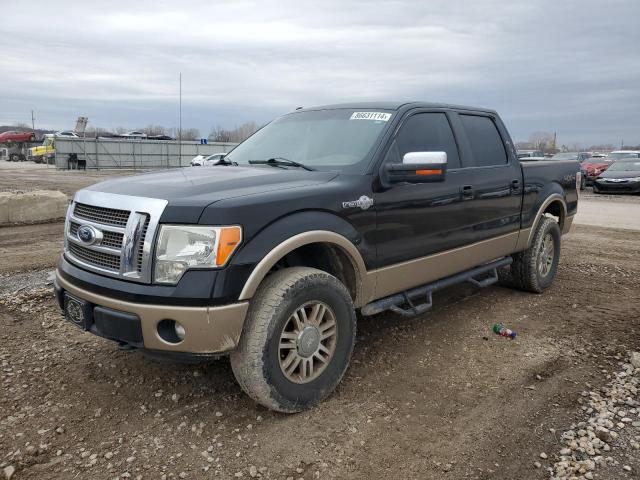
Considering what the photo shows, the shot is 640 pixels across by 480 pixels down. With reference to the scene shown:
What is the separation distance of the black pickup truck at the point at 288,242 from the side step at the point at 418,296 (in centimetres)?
2

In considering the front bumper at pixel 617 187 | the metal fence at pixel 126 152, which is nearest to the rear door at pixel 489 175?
the front bumper at pixel 617 187

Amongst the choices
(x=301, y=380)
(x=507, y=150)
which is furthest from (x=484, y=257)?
(x=301, y=380)

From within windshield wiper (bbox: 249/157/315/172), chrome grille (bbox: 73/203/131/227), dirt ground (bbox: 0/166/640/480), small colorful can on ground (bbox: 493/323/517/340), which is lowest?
dirt ground (bbox: 0/166/640/480)

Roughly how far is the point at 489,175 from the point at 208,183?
9.18ft

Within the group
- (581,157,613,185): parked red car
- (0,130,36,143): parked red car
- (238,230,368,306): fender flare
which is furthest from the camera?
(0,130,36,143): parked red car

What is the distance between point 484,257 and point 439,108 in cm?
145

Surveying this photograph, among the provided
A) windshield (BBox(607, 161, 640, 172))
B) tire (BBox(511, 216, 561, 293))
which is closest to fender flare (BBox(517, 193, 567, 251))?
tire (BBox(511, 216, 561, 293))

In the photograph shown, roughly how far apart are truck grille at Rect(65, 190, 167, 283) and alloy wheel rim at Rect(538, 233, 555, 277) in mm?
4526

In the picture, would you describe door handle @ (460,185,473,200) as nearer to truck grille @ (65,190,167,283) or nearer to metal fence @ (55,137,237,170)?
truck grille @ (65,190,167,283)

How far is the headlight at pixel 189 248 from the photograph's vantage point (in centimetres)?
285

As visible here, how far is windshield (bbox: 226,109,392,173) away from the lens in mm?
3924

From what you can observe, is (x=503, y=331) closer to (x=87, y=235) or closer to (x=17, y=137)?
(x=87, y=235)

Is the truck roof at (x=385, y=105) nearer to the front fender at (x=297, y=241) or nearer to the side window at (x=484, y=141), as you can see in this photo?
the side window at (x=484, y=141)

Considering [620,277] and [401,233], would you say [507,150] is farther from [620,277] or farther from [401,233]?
[620,277]
